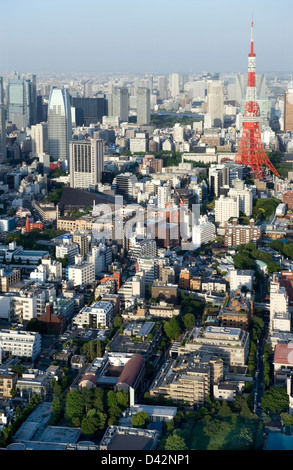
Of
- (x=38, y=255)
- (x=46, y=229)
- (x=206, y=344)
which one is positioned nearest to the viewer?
(x=206, y=344)

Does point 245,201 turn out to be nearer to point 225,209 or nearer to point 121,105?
point 225,209

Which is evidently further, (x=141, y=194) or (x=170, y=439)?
(x=141, y=194)

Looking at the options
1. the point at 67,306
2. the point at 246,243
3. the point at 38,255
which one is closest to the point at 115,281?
the point at 67,306

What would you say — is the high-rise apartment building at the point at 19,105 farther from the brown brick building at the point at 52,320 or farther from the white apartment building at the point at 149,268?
the brown brick building at the point at 52,320

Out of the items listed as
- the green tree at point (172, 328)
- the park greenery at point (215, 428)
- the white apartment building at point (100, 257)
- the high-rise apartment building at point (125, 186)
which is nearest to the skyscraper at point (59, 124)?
the high-rise apartment building at point (125, 186)

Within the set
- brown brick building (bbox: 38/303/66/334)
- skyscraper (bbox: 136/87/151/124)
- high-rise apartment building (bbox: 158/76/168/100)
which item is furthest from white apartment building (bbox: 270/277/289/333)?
high-rise apartment building (bbox: 158/76/168/100)
